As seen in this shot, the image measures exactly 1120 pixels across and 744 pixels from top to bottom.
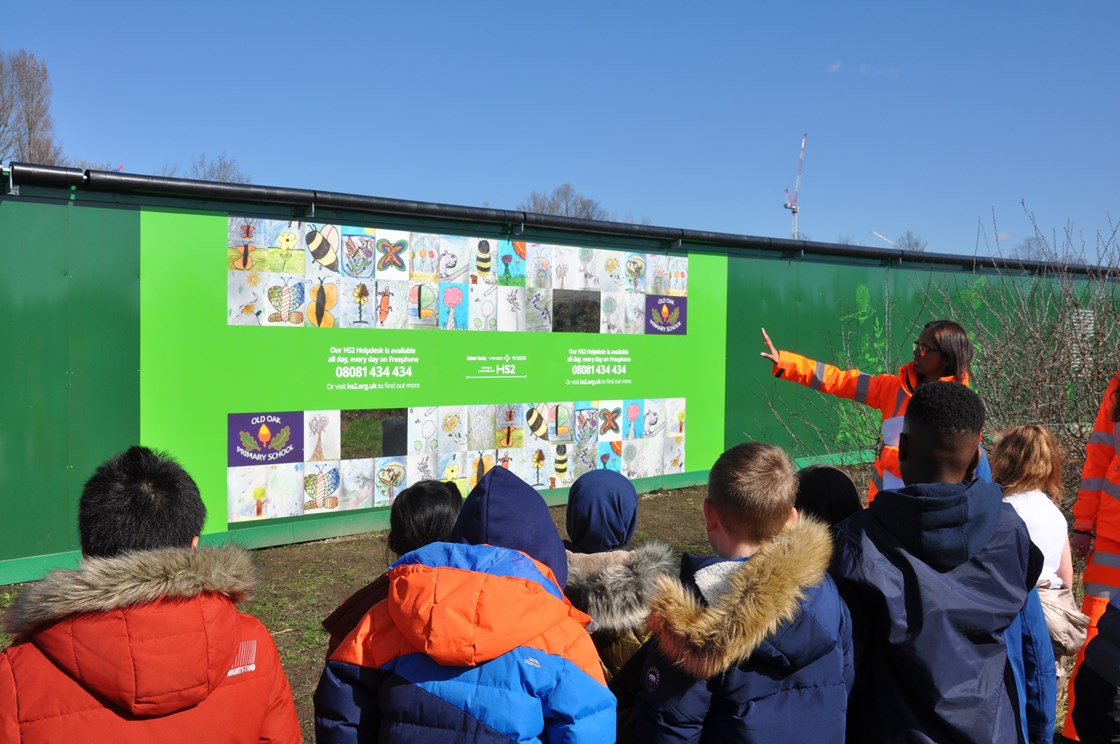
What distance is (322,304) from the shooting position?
685cm

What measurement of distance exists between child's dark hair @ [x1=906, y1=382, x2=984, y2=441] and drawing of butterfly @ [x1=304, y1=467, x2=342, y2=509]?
17.9ft

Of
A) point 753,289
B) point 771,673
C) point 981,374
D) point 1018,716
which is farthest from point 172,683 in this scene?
point 753,289

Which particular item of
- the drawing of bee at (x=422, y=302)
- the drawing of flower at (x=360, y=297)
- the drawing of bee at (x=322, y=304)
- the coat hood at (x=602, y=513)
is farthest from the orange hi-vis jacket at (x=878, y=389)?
the drawing of bee at (x=322, y=304)

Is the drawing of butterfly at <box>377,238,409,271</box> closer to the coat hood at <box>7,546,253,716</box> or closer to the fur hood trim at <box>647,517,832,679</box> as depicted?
the coat hood at <box>7,546,253,716</box>

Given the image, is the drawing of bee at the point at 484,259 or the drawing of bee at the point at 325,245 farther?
the drawing of bee at the point at 484,259

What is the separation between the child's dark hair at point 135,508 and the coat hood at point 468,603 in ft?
1.76

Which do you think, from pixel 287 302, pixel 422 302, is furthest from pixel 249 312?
pixel 422 302

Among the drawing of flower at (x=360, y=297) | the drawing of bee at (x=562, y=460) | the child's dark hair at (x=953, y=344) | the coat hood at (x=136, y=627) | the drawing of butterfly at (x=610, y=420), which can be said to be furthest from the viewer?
the drawing of butterfly at (x=610, y=420)

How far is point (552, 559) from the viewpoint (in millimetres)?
2332

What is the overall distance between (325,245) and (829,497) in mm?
5140

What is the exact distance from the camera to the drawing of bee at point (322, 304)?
22.3 ft

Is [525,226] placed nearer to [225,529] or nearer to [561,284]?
[561,284]

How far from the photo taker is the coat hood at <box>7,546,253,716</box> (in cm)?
173

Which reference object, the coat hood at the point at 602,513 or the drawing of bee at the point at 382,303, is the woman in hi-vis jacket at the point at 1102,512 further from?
the drawing of bee at the point at 382,303
